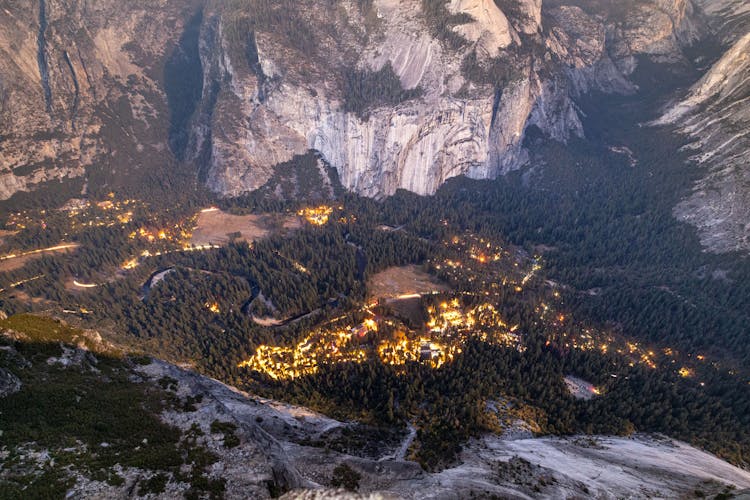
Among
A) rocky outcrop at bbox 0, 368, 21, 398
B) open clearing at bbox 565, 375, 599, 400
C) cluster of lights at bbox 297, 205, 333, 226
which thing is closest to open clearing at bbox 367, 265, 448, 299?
open clearing at bbox 565, 375, 599, 400

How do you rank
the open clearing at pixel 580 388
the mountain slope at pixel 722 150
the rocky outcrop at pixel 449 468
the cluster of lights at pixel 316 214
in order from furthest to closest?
the cluster of lights at pixel 316 214 < the mountain slope at pixel 722 150 < the open clearing at pixel 580 388 < the rocky outcrop at pixel 449 468

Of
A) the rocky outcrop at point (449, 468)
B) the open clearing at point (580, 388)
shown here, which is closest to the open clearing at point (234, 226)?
the rocky outcrop at point (449, 468)

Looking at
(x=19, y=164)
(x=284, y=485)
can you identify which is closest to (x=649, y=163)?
(x=284, y=485)

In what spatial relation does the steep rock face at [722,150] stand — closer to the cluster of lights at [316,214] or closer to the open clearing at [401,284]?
the open clearing at [401,284]

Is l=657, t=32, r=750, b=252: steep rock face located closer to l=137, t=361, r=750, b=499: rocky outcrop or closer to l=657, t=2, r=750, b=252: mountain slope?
l=657, t=2, r=750, b=252: mountain slope

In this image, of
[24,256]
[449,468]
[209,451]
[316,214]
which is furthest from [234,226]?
[209,451]

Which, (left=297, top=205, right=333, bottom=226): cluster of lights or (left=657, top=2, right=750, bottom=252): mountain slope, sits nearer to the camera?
(left=657, top=2, right=750, bottom=252): mountain slope

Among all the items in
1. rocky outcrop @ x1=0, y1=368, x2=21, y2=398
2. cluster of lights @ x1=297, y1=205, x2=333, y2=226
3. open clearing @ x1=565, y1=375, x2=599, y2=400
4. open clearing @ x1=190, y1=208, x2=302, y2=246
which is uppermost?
cluster of lights @ x1=297, y1=205, x2=333, y2=226

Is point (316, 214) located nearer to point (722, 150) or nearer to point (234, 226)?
point (234, 226)
